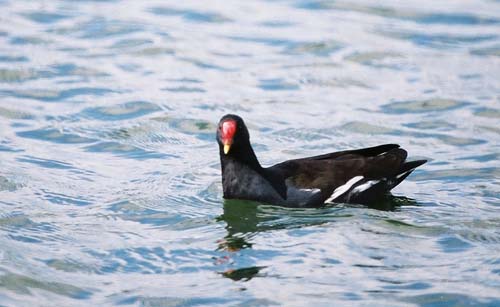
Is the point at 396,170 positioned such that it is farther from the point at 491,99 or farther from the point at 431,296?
the point at 491,99

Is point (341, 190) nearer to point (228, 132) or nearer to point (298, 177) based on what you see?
point (298, 177)

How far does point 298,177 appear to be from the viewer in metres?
9.53

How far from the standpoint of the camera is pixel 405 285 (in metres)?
7.67

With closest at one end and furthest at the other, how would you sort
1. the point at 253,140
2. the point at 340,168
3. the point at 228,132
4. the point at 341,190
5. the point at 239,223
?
1. the point at 239,223
2. the point at 228,132
3. the point at 341,190
4. the point at 340,168
5. the point at 253,140

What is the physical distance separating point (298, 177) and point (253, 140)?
7.47 ft

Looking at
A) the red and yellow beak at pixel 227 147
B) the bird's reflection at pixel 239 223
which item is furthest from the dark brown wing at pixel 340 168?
the red and yellow beak at pixel 227 147

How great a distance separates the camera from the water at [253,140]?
26.0ft

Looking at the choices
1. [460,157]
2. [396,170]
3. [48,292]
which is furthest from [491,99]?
[48,292]

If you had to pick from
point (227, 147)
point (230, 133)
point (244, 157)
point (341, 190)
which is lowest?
point (341, 190)

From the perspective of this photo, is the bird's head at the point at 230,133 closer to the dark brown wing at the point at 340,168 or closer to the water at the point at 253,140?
the dark brown wing at the point at 340,168

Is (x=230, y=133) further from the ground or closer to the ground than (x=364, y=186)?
further from the ground

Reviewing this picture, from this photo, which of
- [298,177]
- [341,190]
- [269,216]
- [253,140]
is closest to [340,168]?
[341,190]

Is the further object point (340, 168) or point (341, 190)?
point (340, 168)

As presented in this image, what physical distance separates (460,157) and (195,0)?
23.1ft
